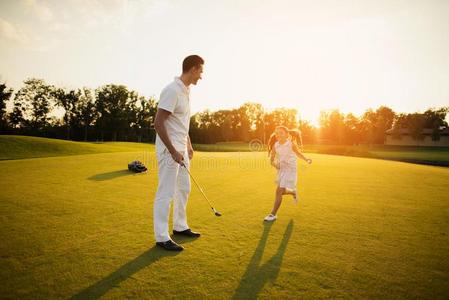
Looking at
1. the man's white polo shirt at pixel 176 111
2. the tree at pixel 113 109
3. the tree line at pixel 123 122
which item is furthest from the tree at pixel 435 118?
the man's white polo shirt at pixel 176 111

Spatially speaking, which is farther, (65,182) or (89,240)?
(65,182)

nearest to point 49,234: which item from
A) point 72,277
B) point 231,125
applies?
point 72,277

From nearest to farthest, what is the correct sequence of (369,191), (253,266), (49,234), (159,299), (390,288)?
(159,299), (390,288), (253,266), (49,234), (369,191)

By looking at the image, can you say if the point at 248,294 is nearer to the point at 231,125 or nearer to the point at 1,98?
the point at 1,98

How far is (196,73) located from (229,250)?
312 centimetres

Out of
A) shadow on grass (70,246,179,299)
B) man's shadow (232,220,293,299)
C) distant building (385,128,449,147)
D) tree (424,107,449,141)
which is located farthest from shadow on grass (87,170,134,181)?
tree (424,107,449,141)

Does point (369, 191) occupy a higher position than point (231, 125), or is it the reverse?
point (231, 125)

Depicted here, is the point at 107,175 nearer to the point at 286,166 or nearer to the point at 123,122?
the point at 286,166

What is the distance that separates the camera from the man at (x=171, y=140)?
4.29 meters

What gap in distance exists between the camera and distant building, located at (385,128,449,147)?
82.4 meters

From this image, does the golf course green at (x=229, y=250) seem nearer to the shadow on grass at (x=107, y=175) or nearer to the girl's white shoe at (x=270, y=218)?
the girl's white shoe at (x=270, y=218)

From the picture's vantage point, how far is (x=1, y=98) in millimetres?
71375

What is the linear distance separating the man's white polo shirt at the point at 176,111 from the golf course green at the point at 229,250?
1788 millimetres

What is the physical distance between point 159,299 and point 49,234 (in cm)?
316
